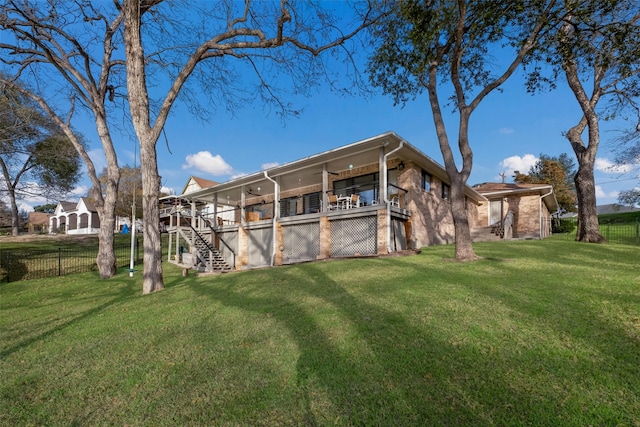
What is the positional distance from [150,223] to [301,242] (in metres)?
6.58

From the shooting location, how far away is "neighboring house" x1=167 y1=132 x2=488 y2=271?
36.3 ft

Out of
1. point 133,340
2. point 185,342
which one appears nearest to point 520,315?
point 185,342

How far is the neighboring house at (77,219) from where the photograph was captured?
40.7 m

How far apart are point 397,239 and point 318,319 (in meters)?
7.97

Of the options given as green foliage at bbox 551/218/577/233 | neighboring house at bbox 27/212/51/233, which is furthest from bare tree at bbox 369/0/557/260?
neighboring house at bbox 27/212/51/233

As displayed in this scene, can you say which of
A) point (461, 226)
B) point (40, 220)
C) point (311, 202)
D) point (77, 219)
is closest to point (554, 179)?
point (311, 202)

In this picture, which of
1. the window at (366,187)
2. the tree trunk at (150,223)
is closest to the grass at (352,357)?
the tree trunk at (150,223)

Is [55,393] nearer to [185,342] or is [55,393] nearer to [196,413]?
[185,342]

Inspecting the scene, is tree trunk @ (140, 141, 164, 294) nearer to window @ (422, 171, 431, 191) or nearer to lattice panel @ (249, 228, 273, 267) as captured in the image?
lattice panel @ (249, 228, 273, 267)

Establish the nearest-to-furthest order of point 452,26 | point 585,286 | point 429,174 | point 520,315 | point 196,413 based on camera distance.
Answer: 1. point 196,413
2. point 520,315
3. point 585,286
4. point 452,26
5. point 429,174

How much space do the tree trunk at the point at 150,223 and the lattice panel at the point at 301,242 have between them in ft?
20.1

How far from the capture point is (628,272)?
5.99 m

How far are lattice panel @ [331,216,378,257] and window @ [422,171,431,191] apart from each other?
4304mm

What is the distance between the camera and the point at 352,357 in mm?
3129
